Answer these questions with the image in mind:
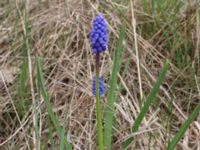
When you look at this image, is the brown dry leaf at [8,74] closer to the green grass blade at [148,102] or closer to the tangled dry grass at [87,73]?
the tangled dry grass at [87,73]

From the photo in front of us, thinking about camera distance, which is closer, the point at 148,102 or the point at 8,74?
the point at 148,102

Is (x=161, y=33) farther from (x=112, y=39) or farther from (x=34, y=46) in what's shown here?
(x=34, y=46)

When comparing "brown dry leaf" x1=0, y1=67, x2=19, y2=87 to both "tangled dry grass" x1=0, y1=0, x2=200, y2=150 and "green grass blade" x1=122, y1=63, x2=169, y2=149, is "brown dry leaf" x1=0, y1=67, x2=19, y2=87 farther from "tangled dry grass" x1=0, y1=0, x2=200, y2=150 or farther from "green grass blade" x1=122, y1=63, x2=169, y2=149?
"green grass blade" x1=122, y1=63, x2=169, y2=149

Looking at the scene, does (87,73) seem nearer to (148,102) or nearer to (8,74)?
(8,74)

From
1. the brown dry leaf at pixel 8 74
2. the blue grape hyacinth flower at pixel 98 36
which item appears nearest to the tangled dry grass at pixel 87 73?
the brown dry leaf at pixel 8 74

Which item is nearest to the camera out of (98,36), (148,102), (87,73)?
(98,36)

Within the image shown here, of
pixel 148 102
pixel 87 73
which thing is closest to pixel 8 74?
pixel 87 73

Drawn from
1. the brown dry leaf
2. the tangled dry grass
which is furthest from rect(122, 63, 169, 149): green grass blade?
the brown dry leaf

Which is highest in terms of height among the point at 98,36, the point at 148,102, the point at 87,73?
the point at 98,36

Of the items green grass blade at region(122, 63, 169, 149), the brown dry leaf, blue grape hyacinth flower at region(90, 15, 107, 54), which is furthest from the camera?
the brown dry leaf
